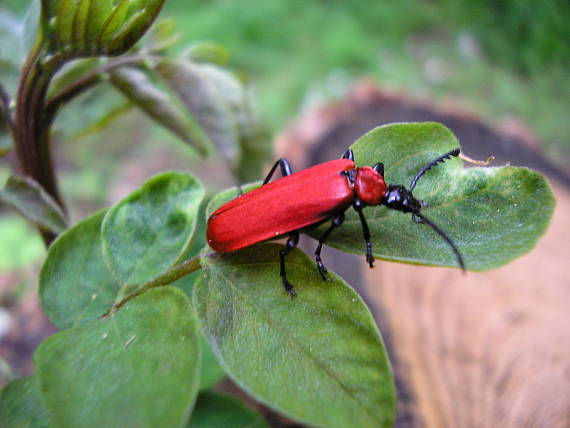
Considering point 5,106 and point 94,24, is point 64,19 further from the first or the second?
point 5,106

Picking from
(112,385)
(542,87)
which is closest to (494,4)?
(542,87)

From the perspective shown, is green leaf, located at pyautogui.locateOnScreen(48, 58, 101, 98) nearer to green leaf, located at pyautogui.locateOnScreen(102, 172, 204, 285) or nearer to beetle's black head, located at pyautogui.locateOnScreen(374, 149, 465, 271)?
green leaf, located at pyautogui.locateOnScreen(102, 172, 204, 285)

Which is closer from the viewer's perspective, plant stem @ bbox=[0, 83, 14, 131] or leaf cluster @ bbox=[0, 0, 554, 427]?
leaf cluster @ bbox=[0, 0, 554, 427]

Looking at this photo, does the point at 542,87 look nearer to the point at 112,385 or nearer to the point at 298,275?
the point at 298,275

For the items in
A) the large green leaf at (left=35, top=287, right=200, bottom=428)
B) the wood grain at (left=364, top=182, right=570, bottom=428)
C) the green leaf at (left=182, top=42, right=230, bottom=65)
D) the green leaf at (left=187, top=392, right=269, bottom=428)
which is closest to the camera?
the large green leaf at (left=35, top=287, right=200, bottom=428)

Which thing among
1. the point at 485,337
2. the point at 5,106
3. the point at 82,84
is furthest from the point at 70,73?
the point at 485,337

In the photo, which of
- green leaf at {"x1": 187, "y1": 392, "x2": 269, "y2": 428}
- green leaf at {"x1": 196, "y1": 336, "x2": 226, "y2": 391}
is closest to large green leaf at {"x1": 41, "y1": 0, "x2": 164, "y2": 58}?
green leaf at {"x1": 196, "y1": 336, "x2": 226, "y2": 391}
